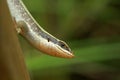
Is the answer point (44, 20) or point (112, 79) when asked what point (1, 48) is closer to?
point (44, 20)

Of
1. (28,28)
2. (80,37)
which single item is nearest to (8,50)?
(28,28)

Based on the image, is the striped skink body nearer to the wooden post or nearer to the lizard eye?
the lizard eye

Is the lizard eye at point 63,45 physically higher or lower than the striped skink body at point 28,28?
higher

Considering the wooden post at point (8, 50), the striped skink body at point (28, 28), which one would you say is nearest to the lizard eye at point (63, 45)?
the striped skink body at point (28, 28)

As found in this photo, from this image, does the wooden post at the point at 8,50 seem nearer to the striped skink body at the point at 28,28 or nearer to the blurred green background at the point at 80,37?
the striped skink body at the point at 28,28

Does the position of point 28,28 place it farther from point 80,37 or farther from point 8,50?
point 80,37

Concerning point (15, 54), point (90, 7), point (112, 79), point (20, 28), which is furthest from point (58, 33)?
point (15, 54)
